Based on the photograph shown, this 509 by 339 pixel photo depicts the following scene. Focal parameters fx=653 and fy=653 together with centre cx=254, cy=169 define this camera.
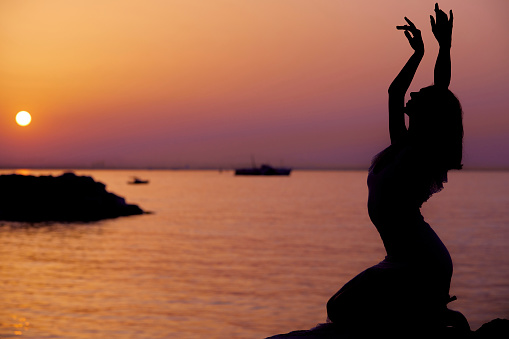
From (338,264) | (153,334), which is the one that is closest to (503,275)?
(338,264)

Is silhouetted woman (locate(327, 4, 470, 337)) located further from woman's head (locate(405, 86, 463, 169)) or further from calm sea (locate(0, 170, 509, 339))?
calm sea (locate(0, 170, 509, 339))

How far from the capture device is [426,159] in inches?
152

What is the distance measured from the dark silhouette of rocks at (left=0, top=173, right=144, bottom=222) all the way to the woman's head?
45010 millimetres

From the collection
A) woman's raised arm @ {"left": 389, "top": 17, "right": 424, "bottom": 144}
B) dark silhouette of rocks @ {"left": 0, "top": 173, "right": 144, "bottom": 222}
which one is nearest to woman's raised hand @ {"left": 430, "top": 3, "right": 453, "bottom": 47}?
woman's raised arm @ {"left": 389, "top": 17, "right": 424, "bottom": 144}

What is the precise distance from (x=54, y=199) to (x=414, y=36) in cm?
4728

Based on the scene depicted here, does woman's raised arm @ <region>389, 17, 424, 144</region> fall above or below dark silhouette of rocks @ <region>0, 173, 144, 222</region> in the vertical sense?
above

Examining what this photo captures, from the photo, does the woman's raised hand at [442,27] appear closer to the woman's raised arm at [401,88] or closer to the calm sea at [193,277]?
the woman's raised arm at [401,88]

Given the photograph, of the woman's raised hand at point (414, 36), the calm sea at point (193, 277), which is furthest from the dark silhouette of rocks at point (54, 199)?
the woman's raised hand at point (414, 36)

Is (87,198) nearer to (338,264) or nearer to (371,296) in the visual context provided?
(338,264)

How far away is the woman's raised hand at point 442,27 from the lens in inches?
153

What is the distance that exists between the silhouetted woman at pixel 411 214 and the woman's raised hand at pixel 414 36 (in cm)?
7

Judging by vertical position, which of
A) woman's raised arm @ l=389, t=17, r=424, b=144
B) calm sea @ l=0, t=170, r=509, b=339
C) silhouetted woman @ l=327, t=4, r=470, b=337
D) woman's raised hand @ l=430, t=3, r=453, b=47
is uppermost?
woman's raised hand @ l=430, t=3, r=453, b=47

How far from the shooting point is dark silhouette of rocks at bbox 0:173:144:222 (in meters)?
47.4

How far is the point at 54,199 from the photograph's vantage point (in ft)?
159
